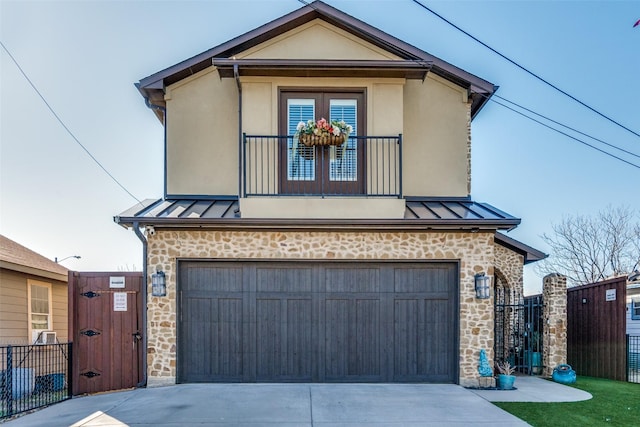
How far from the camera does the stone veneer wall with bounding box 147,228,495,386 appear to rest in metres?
8.77

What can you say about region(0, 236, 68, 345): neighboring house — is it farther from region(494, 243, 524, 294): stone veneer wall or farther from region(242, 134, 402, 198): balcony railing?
region(494, 243, 524, 294): stone veneer wall

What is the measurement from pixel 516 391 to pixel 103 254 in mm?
25422

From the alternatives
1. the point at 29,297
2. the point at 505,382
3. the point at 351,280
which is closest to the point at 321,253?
the point at 351,280

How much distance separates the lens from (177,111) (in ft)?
32.7

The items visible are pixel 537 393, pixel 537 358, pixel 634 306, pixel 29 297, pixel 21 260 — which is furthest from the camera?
pixel 634 306

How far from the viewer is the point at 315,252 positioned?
9.03m

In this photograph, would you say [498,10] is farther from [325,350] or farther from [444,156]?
[325,350]

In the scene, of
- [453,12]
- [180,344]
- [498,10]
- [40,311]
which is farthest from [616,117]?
[40,311]

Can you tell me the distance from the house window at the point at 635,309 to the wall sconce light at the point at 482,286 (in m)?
12.1

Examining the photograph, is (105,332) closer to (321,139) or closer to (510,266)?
(321,139)

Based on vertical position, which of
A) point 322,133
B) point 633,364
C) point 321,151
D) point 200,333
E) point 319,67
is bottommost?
point 633,364

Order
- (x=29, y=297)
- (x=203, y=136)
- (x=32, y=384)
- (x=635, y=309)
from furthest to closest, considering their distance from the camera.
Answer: (x=635, y=309), (x=29, y=297), (x=203, y=136), (x=32, y=384)

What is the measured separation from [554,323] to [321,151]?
5.96 m

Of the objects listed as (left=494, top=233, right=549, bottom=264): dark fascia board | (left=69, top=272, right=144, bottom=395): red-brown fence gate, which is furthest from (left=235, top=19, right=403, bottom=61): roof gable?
(left=69, top=272, right=144, bottom=395): red-brown fence gate
